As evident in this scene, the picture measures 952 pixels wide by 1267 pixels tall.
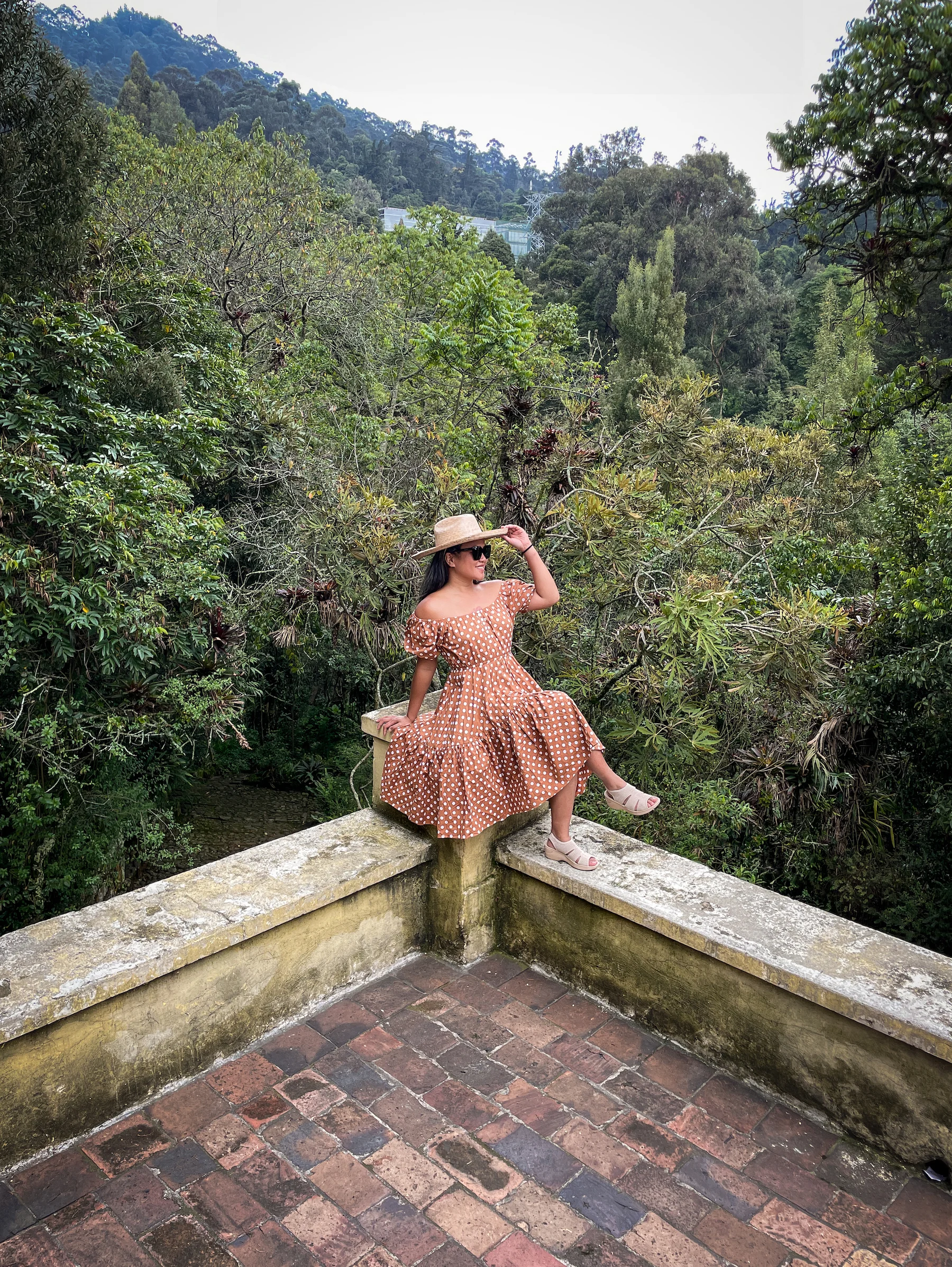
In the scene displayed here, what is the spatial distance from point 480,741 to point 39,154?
4.27 m

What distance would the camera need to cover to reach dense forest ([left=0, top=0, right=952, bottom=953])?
12.7ft

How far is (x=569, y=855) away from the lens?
2592mm

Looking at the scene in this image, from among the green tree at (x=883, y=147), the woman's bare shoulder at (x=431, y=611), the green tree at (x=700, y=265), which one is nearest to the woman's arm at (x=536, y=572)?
the woman's bare shoulder at (x=431, y=611)

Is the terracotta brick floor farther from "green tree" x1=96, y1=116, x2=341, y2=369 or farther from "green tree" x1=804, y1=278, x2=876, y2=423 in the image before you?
"green tree" x1=804, y1=278, x2=876, y2=423

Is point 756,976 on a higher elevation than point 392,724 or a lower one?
lower

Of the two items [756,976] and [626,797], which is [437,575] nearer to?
[626,797]

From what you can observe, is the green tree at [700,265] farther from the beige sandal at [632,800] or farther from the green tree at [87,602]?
the beige sandal at [632,800]

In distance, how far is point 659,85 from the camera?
21250 millimetres

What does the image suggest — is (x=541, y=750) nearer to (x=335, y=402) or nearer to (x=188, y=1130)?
(x=188, y=1130)

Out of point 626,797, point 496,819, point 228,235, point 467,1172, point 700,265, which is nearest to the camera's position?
point 467,1172

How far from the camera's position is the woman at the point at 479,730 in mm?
2549

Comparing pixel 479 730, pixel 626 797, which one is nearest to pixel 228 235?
pixel 479 730

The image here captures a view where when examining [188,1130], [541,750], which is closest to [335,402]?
[541,750]

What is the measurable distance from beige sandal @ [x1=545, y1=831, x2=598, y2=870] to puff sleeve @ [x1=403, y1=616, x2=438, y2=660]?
0.72m
